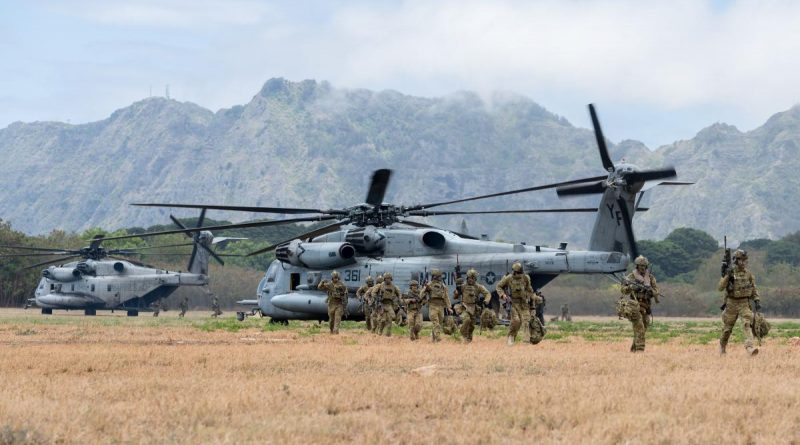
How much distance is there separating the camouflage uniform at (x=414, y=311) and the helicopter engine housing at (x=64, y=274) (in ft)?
138

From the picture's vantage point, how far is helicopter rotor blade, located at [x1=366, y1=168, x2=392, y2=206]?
31.9 m

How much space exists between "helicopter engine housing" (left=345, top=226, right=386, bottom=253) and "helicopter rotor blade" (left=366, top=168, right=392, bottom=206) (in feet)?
3.24

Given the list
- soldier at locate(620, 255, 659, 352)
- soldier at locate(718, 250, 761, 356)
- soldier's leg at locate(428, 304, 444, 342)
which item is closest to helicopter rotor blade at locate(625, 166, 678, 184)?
soldier at locate(620, 255, 659, 352)

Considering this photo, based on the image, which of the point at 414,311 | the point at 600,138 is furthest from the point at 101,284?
the point at 414,311

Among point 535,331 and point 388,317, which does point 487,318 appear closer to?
point 535,331

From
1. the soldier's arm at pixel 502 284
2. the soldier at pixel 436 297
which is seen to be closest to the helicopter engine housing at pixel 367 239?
the soldier at pixel 436 297

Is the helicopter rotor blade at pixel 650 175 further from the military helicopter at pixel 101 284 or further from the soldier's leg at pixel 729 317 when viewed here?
the military helicopter at pixel 101 284

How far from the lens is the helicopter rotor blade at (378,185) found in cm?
3194

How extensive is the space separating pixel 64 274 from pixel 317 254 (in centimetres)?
3327

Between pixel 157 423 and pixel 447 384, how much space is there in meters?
4.23

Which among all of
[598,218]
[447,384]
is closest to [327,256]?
[598,218]

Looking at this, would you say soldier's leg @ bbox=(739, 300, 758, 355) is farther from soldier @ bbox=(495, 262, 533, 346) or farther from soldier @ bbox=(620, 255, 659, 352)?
soldier @ bbox=(495, 262, 533, 346)

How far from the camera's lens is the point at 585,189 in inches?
1201

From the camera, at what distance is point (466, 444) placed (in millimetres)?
9000
